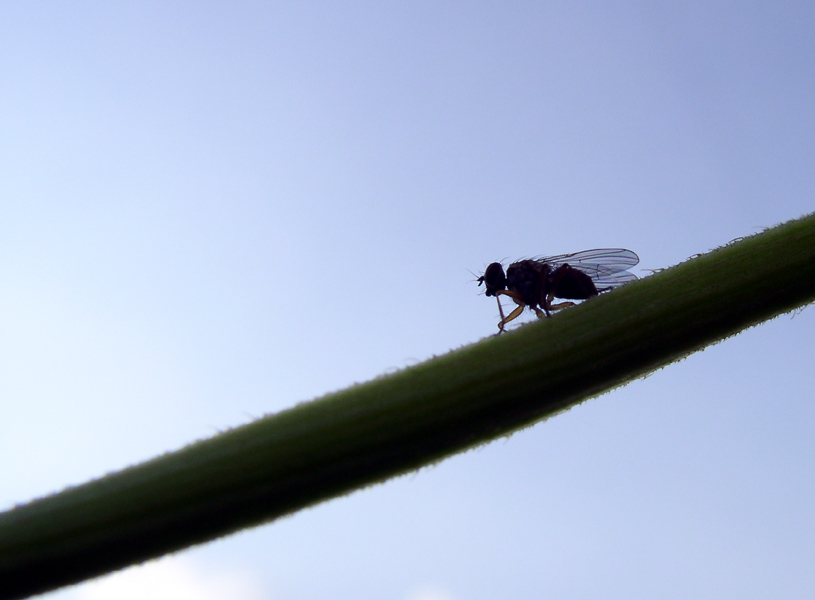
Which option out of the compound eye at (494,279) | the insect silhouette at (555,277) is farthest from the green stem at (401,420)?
the compound eye at (494,279)

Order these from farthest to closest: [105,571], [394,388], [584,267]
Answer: [584,267]
[394,388]
[105,571]

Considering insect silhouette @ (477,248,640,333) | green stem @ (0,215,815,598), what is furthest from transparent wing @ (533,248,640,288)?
green stem @ (0,215,815,598)

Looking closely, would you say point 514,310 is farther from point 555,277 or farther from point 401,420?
point 401,420

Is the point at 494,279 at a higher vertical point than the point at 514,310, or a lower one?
higher

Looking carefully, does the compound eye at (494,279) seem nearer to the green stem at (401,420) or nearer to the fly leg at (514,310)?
the fly leg at (514,310)

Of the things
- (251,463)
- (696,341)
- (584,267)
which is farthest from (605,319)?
(584,267)

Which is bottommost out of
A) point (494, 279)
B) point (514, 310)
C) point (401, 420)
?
point (401, 420)

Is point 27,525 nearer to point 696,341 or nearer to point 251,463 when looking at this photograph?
point 251,463

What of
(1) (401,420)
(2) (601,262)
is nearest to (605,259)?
(2) (601,262)
